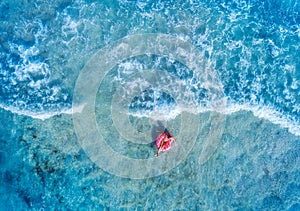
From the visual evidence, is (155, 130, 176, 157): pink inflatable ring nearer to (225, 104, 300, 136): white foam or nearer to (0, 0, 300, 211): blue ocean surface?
(0, 0, 300, 211): blue ocean surface

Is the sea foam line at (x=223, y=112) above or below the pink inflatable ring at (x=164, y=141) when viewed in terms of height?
above

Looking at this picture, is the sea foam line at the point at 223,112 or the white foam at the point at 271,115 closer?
the sea foam line at the point at 223,112

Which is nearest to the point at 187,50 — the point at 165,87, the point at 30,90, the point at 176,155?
the point at 165,87

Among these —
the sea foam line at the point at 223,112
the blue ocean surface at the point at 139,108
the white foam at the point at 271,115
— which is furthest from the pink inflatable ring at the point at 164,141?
the white foam at the point at 271,115

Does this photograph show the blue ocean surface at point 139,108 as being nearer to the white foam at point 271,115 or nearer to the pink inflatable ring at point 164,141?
the white foam at point 271,115

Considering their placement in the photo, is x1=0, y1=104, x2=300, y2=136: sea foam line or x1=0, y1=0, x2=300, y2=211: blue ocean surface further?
x1=0, y1=104, x2=300, y2=136: sea foam line

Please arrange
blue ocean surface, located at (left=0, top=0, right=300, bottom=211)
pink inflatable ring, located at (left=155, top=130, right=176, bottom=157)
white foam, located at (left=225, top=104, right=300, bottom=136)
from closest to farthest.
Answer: pink inflatable ring, located at (left=155, top=130, right=176, bottom=157) → blue ocean surface, located at (left=0, top=0, right=300, bottom=211) → white foam, located at (left=225, top=104, right=300, bottom=136)

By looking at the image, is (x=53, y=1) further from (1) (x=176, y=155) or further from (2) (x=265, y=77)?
(2) (x=265, y=77)

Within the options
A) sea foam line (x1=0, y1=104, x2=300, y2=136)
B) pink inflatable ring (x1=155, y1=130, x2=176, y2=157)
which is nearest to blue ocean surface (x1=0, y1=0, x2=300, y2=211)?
sea foam line (x1=0, y1=104, x2=300, y2=136)

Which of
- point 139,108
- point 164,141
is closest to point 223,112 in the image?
point 164,141
